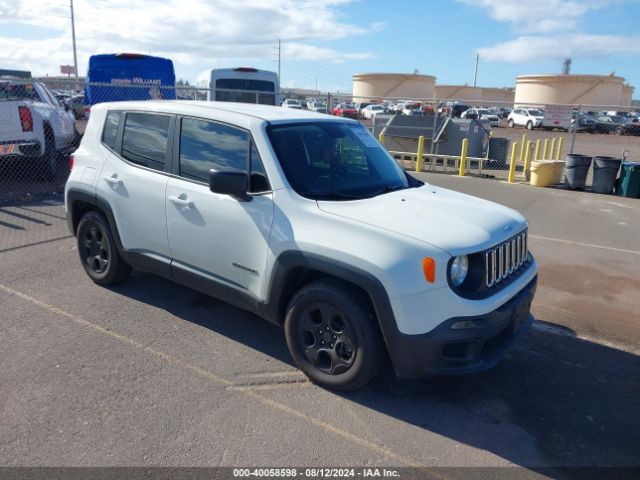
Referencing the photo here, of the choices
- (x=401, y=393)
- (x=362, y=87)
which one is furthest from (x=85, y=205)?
(x=362, y=87)

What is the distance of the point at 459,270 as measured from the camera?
10.7ft

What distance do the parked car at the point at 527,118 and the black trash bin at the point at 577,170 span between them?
27617 mm

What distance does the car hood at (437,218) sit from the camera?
324 cm

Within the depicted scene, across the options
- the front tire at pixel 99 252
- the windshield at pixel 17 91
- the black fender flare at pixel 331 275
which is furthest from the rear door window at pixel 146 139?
the windshield at pixel 17 91

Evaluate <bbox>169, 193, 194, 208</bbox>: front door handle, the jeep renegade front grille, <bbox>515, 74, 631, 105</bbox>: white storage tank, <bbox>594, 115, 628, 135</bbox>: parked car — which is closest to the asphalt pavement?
the jeep renegade front grille

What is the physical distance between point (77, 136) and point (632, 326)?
12684mm

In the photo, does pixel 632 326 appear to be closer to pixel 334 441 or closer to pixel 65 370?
pixel 334 441

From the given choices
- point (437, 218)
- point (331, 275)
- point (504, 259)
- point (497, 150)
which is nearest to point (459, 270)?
point (437, 218)

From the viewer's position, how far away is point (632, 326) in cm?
493

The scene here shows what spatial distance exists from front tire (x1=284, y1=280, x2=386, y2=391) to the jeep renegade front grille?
797 millimetres

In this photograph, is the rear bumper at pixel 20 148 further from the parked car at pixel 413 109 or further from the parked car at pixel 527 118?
the parked car at pixel 527 118

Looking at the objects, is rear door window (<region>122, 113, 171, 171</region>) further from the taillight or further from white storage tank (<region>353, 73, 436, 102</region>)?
white storage tank (<region>353, 73, 436, 102</region>)

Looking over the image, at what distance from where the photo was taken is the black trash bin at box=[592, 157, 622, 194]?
38.7 feet

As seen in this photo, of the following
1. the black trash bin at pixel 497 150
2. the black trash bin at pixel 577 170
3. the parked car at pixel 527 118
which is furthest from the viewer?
the parked car at pixel 527 118
